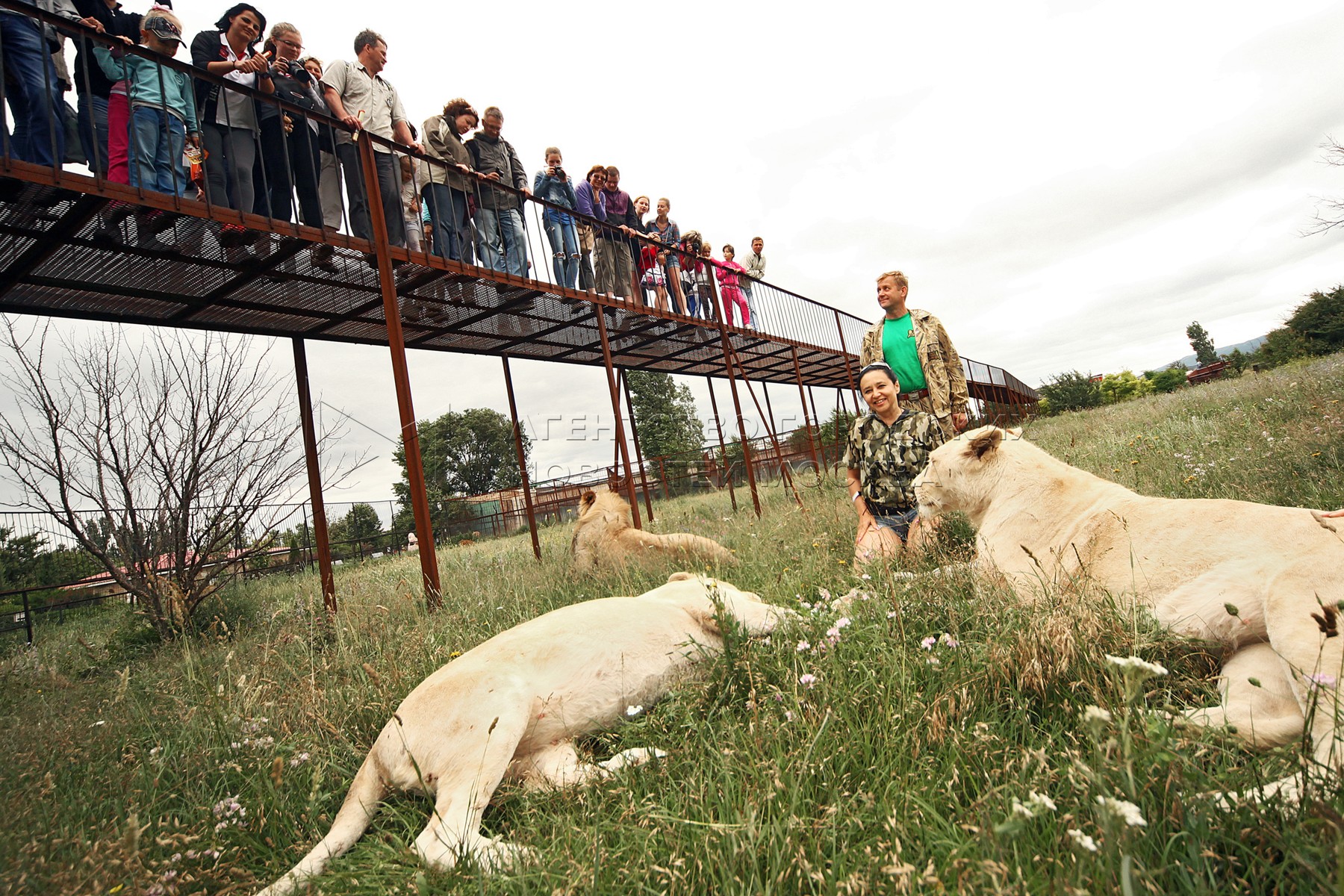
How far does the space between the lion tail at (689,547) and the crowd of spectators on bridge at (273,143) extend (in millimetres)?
3757

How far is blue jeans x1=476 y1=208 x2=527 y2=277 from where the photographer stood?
6.81 metres

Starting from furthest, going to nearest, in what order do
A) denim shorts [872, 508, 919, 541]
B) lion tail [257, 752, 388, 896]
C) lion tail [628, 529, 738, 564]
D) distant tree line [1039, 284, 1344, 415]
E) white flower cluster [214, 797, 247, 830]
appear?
1. distant tree line [1039, 284, 1344, 415]
2. lion tail [628, 529, 738, 564]
3. denim shorts [872, 508, 919, 541]
4. white flower cluster [214, 797, 247, 830]
5. lion tail [257, 752, 388, 896]

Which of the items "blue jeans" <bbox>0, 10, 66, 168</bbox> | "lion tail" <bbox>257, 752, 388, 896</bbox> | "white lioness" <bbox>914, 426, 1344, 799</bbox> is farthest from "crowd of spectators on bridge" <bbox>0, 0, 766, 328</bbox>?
"white lioness" <bbox>914, 426, 1344, 799</bbox>

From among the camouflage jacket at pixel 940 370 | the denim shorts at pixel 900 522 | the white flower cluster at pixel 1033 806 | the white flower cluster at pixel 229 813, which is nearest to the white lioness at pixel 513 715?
the white flower cluster at pixel 229 813

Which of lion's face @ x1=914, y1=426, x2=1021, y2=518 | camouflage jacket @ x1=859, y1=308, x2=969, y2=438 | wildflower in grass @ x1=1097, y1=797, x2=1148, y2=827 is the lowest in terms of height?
wildflower in grass @ x1=1097, y1=797, x2=1148, y2=827

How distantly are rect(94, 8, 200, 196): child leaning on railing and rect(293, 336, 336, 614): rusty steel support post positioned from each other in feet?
Result: 8.41

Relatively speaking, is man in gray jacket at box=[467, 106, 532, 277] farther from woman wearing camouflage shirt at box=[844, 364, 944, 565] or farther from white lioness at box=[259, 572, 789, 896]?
white lioness at box=[259, 572, 789, 896]

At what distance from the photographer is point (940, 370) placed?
17.2 ft

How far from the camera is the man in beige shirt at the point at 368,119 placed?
564cm

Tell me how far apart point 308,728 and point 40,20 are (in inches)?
188

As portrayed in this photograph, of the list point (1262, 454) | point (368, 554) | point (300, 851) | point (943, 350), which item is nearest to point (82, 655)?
point (300, 851)

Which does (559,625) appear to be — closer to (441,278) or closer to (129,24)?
(441,278)

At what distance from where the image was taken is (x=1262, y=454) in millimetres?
4883

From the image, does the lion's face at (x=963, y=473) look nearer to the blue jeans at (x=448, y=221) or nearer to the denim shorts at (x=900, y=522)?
the denim shorts at (x=900, y=522)
